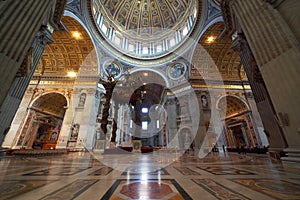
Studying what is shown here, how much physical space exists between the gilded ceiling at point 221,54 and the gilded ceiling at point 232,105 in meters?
2.61

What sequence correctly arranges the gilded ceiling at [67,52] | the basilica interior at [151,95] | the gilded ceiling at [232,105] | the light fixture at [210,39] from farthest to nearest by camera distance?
the gilded ceiling at [232,105] < the light fixture at [210,39] < the gilded ceiling at [67,52] < the basilica interior at [151,95]

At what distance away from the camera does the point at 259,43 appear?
371 centimetres

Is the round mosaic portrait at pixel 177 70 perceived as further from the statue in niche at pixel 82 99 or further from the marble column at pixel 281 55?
the marble column at pixel 281 55

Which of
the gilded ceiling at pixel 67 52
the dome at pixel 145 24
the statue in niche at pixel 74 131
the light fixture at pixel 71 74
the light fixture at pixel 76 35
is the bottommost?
the statue in niche at pixel 74 131

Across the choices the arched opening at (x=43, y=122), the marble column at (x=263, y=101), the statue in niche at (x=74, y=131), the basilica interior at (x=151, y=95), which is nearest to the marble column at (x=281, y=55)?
the basilica interior at (x=151, y=95)

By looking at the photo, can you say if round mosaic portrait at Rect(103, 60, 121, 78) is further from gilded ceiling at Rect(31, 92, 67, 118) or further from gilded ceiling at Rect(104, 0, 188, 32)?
gilded ceiling at Rect(104, 0, 188, 32)

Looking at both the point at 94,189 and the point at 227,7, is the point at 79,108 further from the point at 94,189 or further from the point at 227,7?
the point at 227,7

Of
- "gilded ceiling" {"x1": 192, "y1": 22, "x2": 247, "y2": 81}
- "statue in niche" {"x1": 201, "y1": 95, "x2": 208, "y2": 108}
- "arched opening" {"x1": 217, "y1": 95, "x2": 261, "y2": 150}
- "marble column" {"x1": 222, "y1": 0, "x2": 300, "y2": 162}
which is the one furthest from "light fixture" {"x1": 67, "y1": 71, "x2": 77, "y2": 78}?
"arched opening" {"x1": 217, "y1": 95, "x2": 261, "y2": 150}

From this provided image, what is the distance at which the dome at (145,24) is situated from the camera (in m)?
16.8

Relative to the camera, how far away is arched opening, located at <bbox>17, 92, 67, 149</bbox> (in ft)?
39.6

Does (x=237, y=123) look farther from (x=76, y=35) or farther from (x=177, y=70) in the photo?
(x=76, y=35)

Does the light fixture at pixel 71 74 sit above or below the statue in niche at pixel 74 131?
above

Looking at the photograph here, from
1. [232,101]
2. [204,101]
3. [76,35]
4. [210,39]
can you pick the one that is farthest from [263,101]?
[76,35]

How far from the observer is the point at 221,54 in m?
13.3
